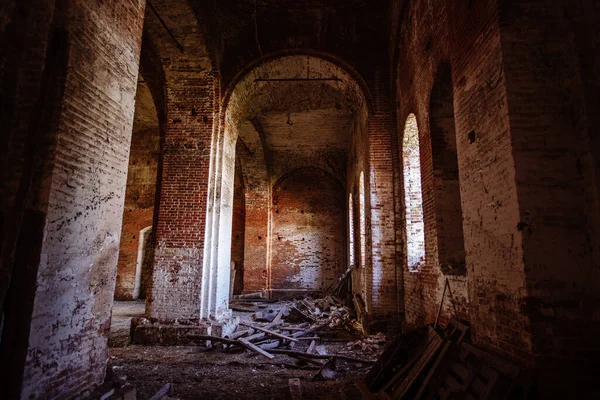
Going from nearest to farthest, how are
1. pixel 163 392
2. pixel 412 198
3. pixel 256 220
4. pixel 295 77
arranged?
pixel 163 392 < pixel 412 198 < pixel 295 77 < pixel 256 220

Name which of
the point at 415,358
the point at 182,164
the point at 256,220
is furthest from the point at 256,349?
the point at 256,220

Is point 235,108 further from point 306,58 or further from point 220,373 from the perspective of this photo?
point 220,373

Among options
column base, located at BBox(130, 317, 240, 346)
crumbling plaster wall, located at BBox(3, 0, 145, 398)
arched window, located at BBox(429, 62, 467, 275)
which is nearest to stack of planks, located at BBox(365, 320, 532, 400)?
arched window, located at BBox(429, 62, 467, 275)

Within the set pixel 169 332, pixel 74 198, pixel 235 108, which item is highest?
pixel 235 108

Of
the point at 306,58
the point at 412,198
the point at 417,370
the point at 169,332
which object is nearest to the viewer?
the point at 417,370

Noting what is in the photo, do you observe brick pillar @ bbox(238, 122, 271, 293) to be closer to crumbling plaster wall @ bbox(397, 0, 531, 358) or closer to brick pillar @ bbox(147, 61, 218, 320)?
brick pillar @ bbox(147, 61, 218, 320)

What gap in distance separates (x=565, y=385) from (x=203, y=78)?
777 centimetres

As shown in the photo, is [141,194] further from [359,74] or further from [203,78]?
[359,74]

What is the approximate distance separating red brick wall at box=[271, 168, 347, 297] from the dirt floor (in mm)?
9035

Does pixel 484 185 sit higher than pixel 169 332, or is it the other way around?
pixel 484 185

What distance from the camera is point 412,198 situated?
725cm

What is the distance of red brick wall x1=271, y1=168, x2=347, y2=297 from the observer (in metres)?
16.0

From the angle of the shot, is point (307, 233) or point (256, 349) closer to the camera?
point (256, 349)

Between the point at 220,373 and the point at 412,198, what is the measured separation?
4798mm
